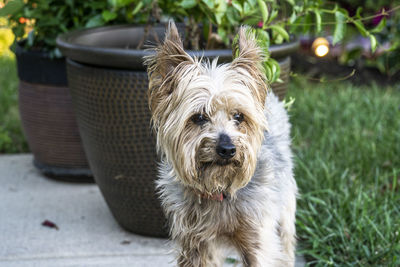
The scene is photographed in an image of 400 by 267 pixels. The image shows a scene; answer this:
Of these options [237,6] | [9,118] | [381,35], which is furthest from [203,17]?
[9,118]

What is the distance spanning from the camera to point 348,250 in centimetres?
334

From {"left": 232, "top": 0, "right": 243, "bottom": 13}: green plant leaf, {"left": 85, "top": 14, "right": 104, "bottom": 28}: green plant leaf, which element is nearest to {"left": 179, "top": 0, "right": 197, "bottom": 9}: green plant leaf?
{"left": 232, "top": 0, "right": 243, "bottom": 13}: green plant leaf

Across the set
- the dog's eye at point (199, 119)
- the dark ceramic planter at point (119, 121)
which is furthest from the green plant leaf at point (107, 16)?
the dog's eye at point (199, 119)

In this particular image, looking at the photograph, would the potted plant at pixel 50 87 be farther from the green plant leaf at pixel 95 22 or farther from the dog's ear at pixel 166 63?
the dog's ear at pixel 166 63

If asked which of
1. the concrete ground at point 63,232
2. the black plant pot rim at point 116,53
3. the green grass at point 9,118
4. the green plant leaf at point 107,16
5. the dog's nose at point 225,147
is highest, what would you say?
the green plant leaf at point 107,16

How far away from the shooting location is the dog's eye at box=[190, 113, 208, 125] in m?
2.44

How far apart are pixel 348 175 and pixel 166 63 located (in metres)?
2.34

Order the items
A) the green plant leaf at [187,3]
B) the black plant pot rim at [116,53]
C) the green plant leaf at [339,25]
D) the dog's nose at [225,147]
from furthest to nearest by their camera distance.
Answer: the green plant leaf at [339,25] → the green plant leaf at [187,3] → the black plant pot rim at [116,53] → the dog's nose at [225,147]

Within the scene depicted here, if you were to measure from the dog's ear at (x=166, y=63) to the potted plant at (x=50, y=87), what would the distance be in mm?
2081

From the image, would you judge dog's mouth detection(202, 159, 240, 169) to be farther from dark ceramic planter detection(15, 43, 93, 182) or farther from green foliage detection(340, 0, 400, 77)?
dark ceramic planter detection(15, 43, 93, 182)

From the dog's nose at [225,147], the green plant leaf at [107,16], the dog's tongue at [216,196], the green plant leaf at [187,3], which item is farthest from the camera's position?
the green plant leaf at [107,16]

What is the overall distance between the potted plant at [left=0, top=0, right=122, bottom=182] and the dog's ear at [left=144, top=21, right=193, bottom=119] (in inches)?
81.9

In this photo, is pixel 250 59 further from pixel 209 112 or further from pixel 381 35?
pixel 381 35

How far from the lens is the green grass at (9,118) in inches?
219
